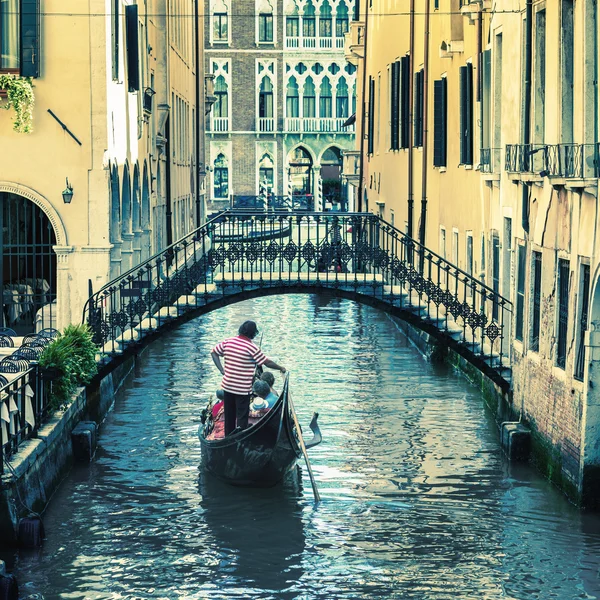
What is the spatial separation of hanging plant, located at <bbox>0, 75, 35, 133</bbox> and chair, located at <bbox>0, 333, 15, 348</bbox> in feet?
9.97

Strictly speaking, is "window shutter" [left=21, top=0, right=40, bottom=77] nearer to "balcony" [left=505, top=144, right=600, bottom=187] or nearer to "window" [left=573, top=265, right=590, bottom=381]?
"balcony" [left=505, top=144, right=600, bottom=187]

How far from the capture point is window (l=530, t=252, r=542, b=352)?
55.9ft

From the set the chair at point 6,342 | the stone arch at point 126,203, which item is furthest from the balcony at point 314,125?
the chair at point 6,342

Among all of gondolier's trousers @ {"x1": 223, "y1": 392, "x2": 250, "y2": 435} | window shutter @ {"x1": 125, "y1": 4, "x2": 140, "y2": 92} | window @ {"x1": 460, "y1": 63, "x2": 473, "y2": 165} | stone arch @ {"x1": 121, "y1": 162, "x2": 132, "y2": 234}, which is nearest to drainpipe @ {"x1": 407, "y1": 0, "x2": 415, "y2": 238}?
window @ {"x1": 460, "y1": 63, "x2": 473, "y2": 165}

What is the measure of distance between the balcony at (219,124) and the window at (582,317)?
55657 mm

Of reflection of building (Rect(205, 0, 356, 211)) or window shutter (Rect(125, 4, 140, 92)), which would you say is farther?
reflection of building (Rect(205, 0, 356, 211))

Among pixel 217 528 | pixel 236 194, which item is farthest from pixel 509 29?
pixel 236 194

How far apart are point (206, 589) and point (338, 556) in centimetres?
152

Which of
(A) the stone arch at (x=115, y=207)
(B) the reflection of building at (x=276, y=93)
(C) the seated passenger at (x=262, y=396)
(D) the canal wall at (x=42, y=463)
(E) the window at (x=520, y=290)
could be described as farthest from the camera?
(B) the reflection of building at (x=276, y=93)

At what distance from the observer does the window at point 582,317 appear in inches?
568

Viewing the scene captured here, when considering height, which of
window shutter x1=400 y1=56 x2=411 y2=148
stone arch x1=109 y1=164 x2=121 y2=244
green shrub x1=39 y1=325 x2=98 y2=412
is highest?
window shutter x1=400 y1=56 x2=411 y2=148

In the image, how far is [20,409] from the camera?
47.0 ft

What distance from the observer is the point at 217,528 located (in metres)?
14.6

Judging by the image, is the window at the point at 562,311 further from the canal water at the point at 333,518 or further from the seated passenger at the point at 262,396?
the seated passenger at the point at 262,396
